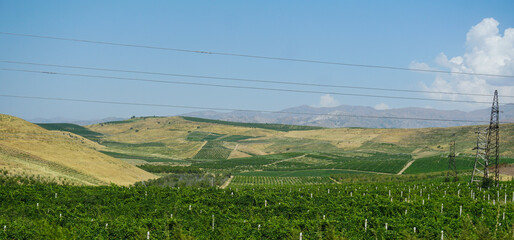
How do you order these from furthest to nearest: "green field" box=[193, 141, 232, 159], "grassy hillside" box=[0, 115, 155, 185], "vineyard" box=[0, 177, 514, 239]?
"green field" box=[193, 141, 232, 159] < "grassy hillside" box=[0, 115, 155, 185] < "vineyard" box=[0, 177, 514, 239]

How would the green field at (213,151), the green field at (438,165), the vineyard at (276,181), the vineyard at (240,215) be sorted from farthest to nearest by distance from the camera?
the green field at (213,151)
the green field at (438,165)
the vineyard at (276,181)
the vineyard at (240,215)

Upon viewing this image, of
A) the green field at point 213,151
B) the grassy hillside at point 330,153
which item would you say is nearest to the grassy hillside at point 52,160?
the grassy hillside at point 330,153

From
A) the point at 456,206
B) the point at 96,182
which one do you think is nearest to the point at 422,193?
the point at 456,206

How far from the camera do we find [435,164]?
109m

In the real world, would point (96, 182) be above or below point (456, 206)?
below

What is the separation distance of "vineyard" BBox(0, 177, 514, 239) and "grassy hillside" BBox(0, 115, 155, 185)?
30.3 ft

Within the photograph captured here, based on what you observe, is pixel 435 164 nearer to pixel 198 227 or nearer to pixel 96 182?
pixel 96 182

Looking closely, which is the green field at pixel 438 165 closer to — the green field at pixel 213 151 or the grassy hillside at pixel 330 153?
the grassy hillside at pixel 330 153

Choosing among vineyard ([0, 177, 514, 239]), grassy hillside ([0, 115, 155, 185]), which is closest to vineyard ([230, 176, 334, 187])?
grassy hillside ([0, 115, 155, 185])

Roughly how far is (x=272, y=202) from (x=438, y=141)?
149 meters

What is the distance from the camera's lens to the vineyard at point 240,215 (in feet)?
79.5

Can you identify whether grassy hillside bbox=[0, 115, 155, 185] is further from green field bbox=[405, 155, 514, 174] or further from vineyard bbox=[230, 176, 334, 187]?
green field bbox=[405, 155, 514, 174]

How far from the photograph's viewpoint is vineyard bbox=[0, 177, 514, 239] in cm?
2422

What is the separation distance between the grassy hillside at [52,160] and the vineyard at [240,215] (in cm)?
923
